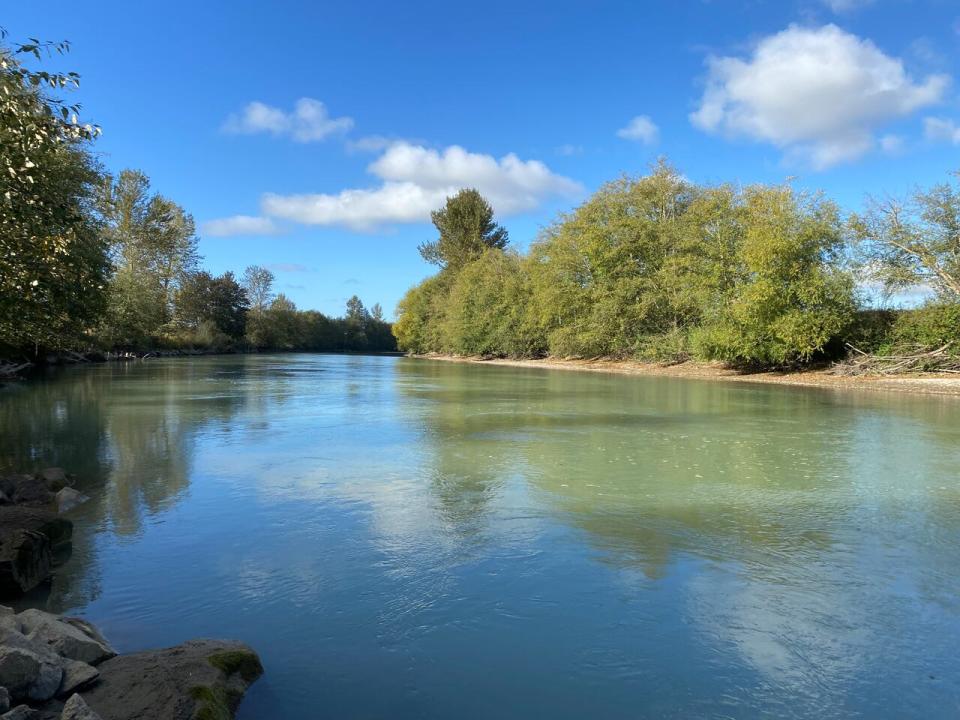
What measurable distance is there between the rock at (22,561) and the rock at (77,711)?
103 inches

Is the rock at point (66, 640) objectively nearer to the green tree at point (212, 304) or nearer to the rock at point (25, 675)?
the rock at point (25, 675)

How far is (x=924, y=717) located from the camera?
3.63m

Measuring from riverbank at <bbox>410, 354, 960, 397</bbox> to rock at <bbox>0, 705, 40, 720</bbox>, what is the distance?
26.8m

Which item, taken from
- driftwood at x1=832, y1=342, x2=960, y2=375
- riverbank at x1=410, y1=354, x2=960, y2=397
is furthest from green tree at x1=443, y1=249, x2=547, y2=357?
driftwood at x1=832, y1=342, x2=960, y2=375

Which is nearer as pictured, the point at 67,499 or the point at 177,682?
the point at 177,682

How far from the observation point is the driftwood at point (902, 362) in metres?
26.5

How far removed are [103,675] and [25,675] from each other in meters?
0.38

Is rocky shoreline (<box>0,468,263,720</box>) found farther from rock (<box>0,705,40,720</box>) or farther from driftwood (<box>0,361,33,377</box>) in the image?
driftwood (<box>0,361,33,377</box>)

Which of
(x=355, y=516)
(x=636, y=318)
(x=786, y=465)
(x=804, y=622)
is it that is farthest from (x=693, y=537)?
(x=636, y=318)

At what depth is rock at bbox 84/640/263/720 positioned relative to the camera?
328 cm

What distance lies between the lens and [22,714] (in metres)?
3.01

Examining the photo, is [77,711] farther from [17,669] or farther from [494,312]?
[494,312]

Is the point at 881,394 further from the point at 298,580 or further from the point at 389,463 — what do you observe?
the point at 298,580

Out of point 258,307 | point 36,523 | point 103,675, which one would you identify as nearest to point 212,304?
point 258,307
